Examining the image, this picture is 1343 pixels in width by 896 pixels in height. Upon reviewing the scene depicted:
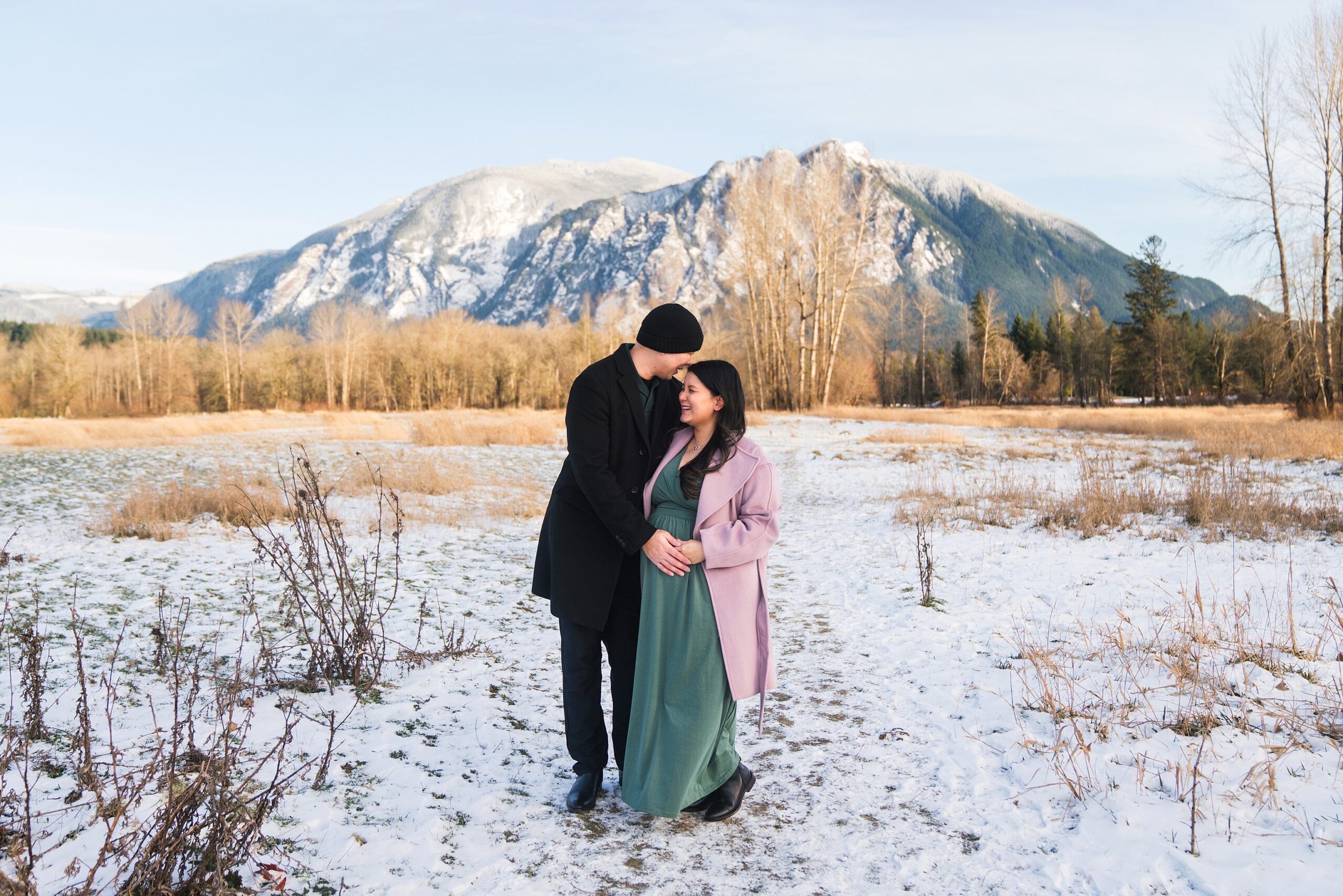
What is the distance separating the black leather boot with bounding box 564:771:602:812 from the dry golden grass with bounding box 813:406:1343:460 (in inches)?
687

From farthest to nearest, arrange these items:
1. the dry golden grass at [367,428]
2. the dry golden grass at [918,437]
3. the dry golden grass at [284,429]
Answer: the dry golden grass at [367,428] → the dry golden grass at [284,429] → the dry golden grass at [918,437]

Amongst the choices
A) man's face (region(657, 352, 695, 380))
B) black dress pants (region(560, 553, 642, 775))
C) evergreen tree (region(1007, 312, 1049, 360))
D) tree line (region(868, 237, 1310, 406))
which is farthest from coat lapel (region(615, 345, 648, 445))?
evergreen tree (region(1007, 312, 1049, 360))

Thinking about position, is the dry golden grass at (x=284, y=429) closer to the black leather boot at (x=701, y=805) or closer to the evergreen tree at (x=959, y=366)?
the black leather boot at (x=701, y=805)

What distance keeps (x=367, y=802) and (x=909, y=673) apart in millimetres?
3518

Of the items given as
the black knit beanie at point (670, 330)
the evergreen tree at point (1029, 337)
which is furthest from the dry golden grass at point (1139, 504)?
the evergreen tree at point (1029, 337)

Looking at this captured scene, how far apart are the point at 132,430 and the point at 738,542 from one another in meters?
32.9

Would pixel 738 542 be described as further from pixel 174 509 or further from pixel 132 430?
pixel 132 430

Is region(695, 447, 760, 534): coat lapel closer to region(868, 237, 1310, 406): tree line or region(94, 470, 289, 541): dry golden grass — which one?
region(94, 470, 289, 541): dry golden grass

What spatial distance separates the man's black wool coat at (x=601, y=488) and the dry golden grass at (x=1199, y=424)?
17.3m

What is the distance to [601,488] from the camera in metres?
2.96

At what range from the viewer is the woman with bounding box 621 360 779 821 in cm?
298

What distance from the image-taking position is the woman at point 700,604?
9.77 ft

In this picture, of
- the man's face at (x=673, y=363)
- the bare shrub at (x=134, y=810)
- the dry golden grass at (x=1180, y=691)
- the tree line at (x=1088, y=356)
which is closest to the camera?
the bare shrub at (x=134, y=810)

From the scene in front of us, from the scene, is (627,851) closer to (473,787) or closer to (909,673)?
(473,787)
